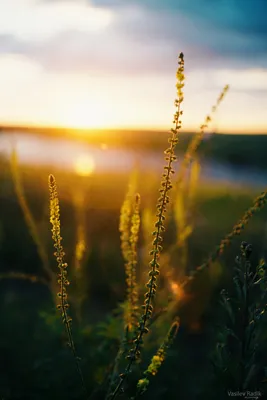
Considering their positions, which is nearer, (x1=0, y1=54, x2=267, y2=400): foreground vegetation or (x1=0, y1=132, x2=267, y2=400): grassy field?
(x1=0, y1=54, x2=267, y2=400): foreground vegetation

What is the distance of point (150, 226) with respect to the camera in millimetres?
3445

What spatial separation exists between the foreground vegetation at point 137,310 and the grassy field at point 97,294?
16 mm

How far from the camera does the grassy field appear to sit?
3002mm

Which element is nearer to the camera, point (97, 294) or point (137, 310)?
point (137, 310)

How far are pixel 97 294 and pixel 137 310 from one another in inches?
214

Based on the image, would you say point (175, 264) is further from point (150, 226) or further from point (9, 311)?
point (150, 226)

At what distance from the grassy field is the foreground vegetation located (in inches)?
0.6

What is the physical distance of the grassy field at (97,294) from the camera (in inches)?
118

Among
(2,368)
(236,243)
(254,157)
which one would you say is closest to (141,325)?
(2,368)

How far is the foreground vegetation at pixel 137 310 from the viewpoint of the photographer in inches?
73.5

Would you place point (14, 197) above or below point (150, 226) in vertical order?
below

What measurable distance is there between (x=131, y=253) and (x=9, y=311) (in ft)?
11.9

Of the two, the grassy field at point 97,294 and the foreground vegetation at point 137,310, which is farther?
the grassy field at point 97,294

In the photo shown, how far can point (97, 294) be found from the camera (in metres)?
7.98
